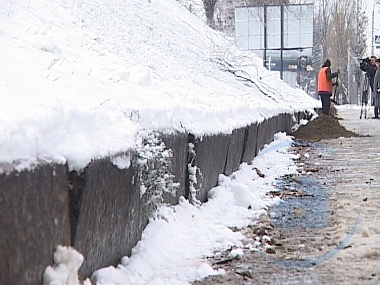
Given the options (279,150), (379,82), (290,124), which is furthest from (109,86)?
(379,82)

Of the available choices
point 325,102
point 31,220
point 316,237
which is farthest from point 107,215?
point 325,102

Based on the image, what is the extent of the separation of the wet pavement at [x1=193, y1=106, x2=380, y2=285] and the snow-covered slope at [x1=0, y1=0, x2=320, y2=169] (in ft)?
2.18

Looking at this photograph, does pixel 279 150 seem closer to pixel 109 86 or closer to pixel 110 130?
pixel 109 86

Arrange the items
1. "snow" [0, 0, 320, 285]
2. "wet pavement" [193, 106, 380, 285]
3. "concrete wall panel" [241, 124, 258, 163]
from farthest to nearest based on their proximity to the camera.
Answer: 1. "concrete wall panel" [241, 124, 258, 163]
2. "wet pavement" [193, 106, 380, 285]
3. "snow" [0, 0, 320, 285]

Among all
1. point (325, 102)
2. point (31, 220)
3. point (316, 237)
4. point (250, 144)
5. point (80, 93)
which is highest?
point (80, 93)

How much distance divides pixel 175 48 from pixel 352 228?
348 inches

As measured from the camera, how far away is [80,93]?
2971mm

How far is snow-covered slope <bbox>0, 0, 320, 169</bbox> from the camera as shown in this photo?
1938mm

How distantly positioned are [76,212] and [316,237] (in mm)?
1566

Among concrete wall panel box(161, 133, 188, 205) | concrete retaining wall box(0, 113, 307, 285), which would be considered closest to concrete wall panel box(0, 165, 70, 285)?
concrete retaining wall box(0, 113, 307, 285)

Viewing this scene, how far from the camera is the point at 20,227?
167 centimetres

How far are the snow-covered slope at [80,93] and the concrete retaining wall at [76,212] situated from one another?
64mm

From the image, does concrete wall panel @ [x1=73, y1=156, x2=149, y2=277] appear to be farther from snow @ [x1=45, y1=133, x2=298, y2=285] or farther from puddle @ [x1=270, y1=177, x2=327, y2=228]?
puddle @ [x1=270, y1=177, x2=327, y2=228]

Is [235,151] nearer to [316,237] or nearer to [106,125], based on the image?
[316,237]
